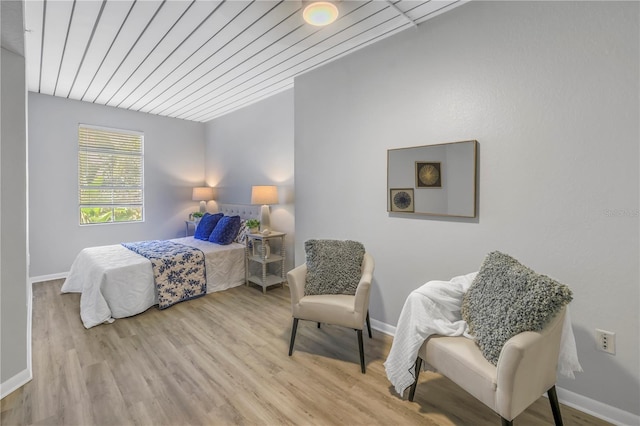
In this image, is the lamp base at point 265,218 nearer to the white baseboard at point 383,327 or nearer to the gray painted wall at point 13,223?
the white baseboard at point 383,327

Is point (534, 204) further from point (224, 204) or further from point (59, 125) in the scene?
point (59, 125)

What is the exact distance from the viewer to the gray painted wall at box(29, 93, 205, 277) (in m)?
4.21

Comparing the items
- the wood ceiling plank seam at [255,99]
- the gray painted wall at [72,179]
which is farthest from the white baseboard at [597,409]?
the gray painted wall at [72,179]

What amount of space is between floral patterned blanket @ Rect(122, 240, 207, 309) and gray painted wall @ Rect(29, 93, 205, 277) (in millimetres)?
1387

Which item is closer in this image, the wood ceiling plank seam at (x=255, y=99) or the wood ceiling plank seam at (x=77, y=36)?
the wood ceiling plank seam at (x=77, y=36)

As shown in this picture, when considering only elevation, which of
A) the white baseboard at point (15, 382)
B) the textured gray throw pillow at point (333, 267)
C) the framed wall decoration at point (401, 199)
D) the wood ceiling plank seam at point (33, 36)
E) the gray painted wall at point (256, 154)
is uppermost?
the wood ceiling plank seam at point (33, 36)

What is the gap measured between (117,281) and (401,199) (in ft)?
9.63

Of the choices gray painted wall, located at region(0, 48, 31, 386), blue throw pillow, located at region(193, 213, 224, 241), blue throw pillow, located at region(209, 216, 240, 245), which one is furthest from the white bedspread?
gray painted wall, located at region(0, 48, 31, 386)

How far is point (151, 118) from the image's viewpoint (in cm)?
521

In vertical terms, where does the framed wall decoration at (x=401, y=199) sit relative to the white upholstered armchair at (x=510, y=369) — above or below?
above

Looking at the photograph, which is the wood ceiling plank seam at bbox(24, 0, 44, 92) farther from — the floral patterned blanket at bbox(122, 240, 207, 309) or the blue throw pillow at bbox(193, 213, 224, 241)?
the blue throw pillow at bbox(193, 213, 224, 241)

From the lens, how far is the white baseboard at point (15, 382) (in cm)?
188

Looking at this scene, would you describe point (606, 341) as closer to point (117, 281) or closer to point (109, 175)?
point (117, 281)

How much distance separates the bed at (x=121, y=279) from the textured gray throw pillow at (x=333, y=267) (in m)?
1.81
